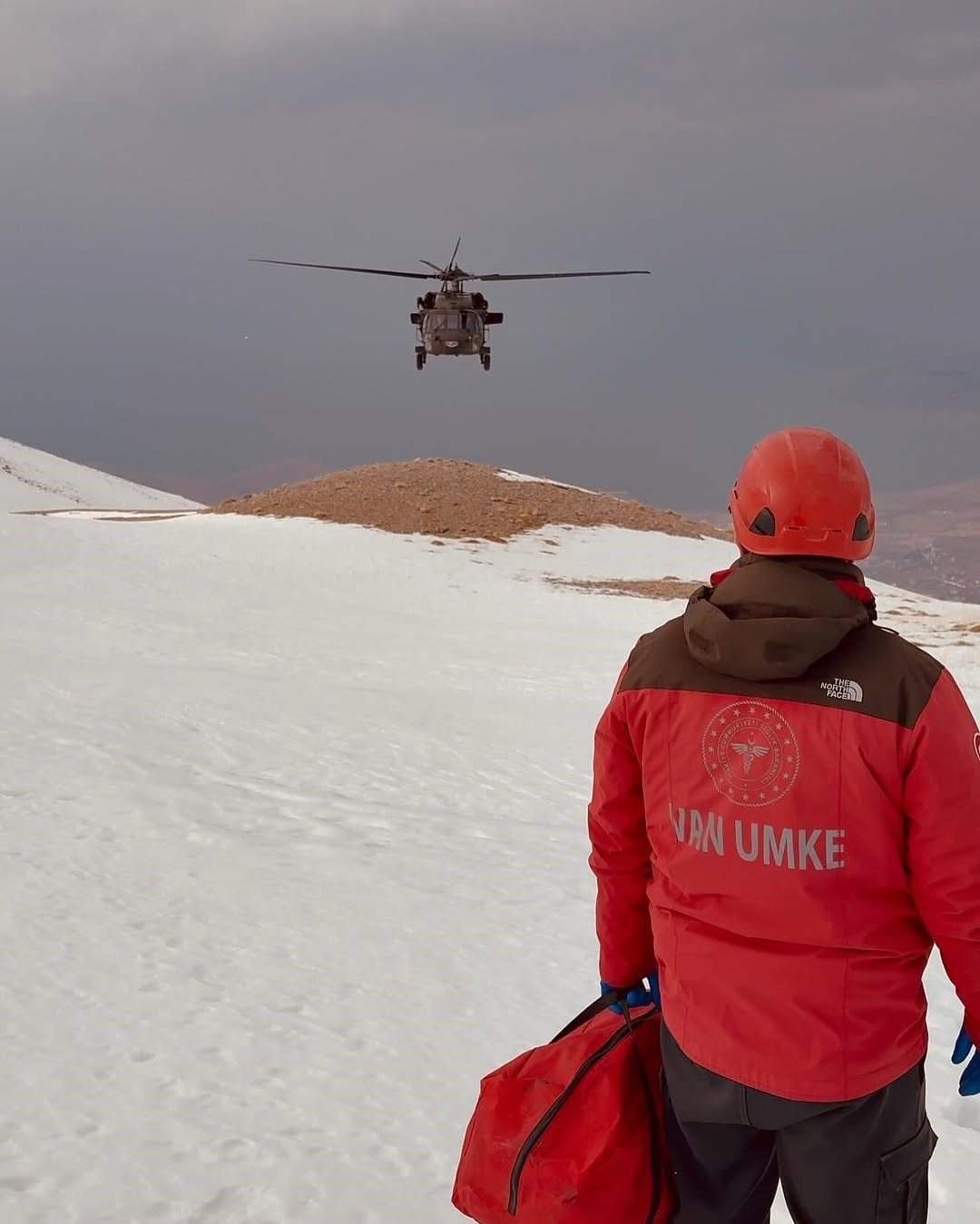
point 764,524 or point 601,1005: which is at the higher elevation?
point 764,524

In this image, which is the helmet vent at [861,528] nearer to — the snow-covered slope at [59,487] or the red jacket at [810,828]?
the red jacket at [810,828]

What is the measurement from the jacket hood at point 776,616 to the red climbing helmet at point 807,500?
45 mm

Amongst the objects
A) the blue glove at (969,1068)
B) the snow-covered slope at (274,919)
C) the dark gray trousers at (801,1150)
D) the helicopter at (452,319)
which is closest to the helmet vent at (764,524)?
the dark gray trousers at (801,1150)

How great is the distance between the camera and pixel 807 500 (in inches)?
88.0

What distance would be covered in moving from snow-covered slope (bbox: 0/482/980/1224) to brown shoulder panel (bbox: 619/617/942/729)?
2079 millimetres

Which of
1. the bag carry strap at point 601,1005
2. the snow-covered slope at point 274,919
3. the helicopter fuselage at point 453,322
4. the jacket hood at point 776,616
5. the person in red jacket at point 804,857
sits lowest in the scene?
the snow-covered slope at point 274,919

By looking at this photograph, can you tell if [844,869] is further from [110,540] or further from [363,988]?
[110,540]

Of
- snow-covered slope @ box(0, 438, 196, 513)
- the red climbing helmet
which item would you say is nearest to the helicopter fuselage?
the red climbing helmet

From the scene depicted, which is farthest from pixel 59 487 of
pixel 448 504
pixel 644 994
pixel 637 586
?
pixel 644 994

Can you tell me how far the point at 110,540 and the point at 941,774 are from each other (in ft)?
72.4

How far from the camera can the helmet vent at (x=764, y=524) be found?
2.26 metres

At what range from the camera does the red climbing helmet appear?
223 cm

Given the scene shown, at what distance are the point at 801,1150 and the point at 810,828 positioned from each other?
0.67 m

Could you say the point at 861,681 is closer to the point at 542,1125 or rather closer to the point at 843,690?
the point at 843,690
